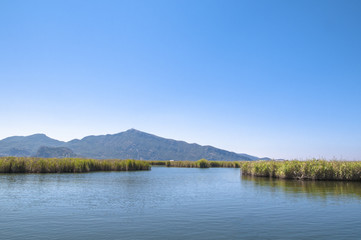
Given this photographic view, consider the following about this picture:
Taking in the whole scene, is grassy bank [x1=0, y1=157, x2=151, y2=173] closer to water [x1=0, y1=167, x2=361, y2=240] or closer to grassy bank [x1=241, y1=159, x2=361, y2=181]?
water [x1=0, y1=167, x2=361, y2=240]

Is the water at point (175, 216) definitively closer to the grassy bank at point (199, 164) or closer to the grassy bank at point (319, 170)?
the grassy bank at point (319, 170)

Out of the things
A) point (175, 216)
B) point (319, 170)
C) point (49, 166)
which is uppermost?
point (319, 170)

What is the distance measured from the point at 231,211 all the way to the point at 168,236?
6723mm

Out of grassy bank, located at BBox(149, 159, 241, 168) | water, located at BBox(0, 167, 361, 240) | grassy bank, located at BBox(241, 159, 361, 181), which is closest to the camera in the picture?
water, located at BBox(0, 167, 361, 240)

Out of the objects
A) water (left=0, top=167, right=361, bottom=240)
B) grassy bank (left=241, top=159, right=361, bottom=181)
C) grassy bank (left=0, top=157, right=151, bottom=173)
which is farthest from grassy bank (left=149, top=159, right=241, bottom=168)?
water (left=0, top=167, right=361, bottom=240)

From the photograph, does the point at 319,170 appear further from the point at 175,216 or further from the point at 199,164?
the point at 199,164

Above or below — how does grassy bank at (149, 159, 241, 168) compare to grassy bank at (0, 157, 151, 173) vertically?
below

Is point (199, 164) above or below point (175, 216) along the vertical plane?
below

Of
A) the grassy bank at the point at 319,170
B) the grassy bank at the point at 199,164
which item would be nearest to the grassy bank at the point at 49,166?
the grassy bank at the point at 319,170

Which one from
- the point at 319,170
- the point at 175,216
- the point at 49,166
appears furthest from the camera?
the point at 49,166

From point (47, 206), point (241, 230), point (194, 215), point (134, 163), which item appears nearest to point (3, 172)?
point (134, 163)

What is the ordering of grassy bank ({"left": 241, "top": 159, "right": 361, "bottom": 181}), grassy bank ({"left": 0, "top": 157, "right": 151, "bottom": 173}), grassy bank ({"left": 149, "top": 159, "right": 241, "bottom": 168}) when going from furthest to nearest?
grassy bank ({"left": 149, "top": 159, "right": 241, "bottom": 168}) → grassy bank ({"left": 0, "top": 157, "right": 151, "bottom": 173}) → grassy bank ({"left": 241, "top": 159, "right": 361, "bottom": 181})

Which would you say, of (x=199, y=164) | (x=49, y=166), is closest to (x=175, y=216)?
(x=49, y=166)

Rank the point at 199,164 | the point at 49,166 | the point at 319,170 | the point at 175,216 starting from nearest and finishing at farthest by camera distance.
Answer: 1. the point at 175,216
2. the point at 319,170
3. the point at 49,166
4. the point at 199,164
